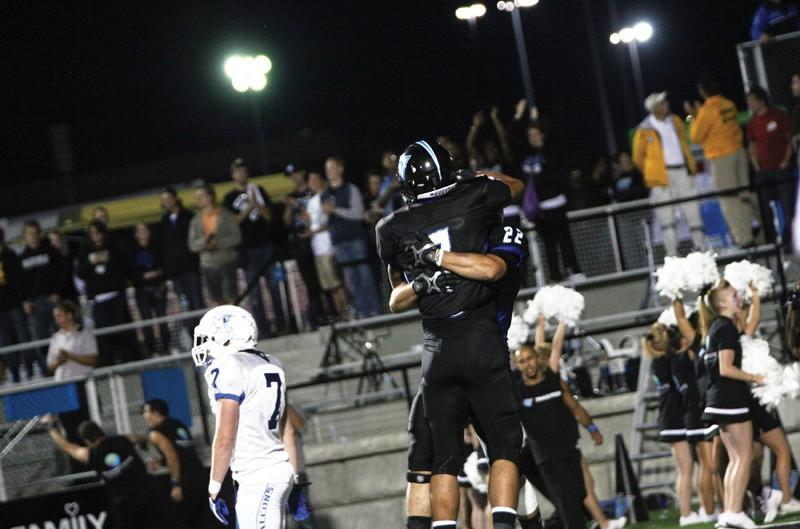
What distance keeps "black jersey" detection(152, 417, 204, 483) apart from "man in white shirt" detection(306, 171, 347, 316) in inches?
130

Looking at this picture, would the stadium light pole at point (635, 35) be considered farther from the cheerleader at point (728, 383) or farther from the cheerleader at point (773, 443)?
the cheerleader at point (728, 383)

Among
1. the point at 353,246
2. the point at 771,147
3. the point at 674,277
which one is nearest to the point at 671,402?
the point at 674,277

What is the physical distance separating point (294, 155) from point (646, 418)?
67.5 ft

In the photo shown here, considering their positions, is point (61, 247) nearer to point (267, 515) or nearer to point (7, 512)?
point (7, 512)

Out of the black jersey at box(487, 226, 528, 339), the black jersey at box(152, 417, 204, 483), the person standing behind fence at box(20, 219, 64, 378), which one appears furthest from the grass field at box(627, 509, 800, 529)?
the person standing behind fence at box(20, 219, 64, 378)

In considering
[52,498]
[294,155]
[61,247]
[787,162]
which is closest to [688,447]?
[787,162]

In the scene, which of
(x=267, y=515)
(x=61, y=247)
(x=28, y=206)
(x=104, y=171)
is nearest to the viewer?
(x=267, y=515)

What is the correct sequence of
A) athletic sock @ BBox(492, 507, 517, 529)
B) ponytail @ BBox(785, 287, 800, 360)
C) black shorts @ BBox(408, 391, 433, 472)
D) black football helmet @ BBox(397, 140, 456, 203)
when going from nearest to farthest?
athletic sock @ BBox(492, 507, 517, 529)
black football helmet @ BBox(397, 140, 456, 203)
black shorts @ BBox(408, 391, 433, 472)
ponytail @ BBox(785, 287, 800, 360)

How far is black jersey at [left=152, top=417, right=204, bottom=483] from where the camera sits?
1262 centimetres

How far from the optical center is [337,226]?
15.3m

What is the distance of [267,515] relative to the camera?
22.4 feet

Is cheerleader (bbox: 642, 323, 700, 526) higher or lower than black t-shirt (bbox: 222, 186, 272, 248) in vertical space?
lower

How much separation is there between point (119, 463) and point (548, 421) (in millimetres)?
4298

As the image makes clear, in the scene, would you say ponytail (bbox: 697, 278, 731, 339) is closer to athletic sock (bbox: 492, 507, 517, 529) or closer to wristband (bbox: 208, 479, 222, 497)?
athletic sock (bbox: 492, 507, 517, 529)
